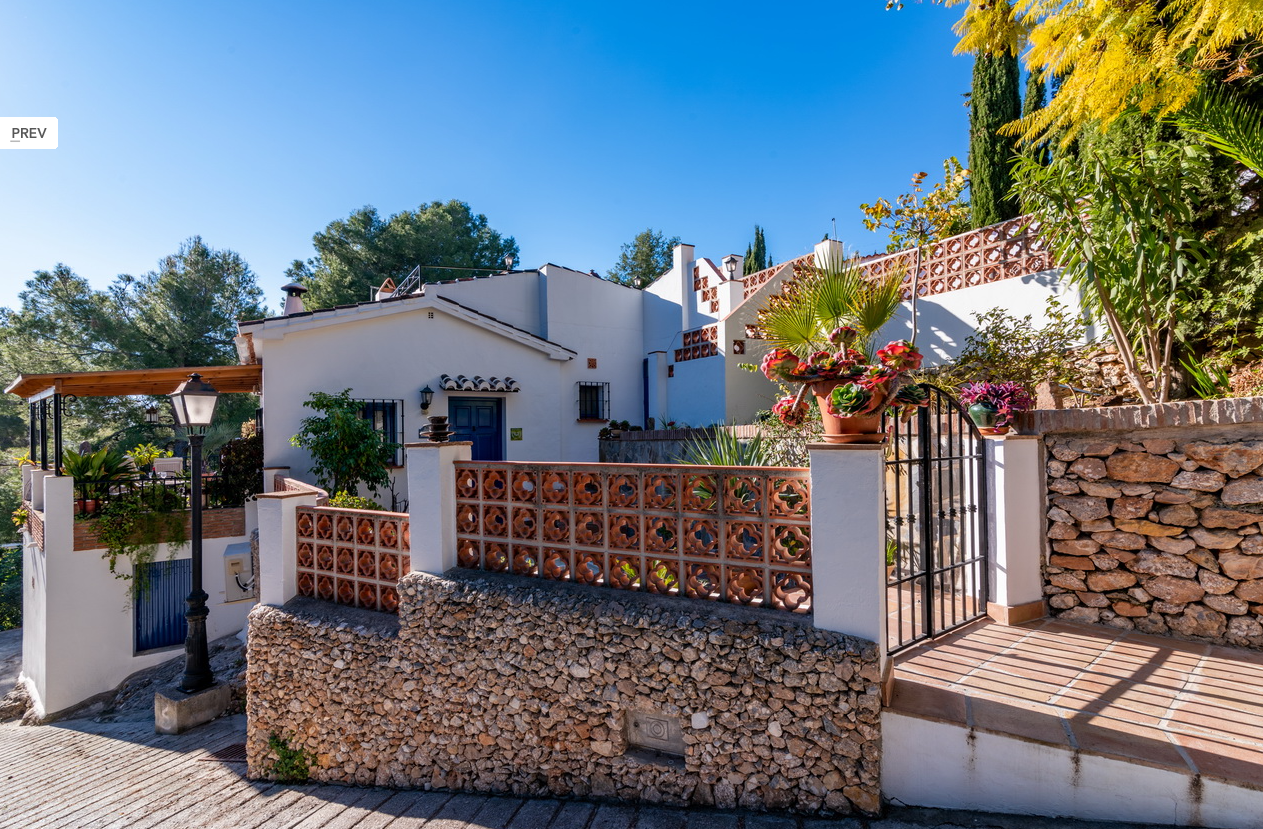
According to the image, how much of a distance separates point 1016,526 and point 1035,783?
6.83ft

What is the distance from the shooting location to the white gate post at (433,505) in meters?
4.15

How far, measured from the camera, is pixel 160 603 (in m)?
8.85

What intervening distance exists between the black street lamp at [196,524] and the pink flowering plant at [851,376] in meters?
6.29

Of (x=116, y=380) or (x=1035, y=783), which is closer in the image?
(x=1035, y=783)

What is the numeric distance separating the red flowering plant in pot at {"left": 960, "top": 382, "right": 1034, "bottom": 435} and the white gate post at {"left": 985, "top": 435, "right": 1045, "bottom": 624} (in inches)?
4.2

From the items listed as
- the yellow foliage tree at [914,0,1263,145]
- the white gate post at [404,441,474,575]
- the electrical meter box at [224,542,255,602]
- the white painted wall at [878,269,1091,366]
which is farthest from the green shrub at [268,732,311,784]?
the white painted wall at [878,269,1091,366]

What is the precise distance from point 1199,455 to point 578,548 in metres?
4.24

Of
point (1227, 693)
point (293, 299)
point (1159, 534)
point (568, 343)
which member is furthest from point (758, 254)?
point (1227, 693)

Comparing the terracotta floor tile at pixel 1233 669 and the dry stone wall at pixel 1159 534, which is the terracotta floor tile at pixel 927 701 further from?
the dry stone wall at pixel 1159 534

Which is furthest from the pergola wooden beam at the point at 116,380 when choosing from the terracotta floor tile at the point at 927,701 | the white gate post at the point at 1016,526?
the white gate post at the point at 1016,526

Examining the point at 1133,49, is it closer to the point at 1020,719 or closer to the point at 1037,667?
the point at 1037,667

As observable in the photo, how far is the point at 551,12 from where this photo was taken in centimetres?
834

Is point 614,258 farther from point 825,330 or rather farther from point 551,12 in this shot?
point 825,330

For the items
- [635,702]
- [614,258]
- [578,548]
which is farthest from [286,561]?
[614,258]
